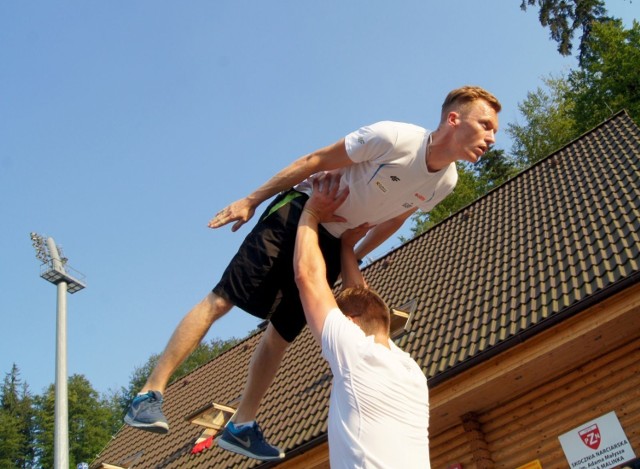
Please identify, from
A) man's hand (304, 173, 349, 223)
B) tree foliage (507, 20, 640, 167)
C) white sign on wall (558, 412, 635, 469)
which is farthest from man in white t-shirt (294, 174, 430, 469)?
tree foliage (507, 20, 640, 167)

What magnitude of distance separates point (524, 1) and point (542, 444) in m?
27.4

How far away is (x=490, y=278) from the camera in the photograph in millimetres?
11227

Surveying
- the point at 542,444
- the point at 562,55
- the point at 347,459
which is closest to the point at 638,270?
the point at 542,444

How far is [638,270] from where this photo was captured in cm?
799

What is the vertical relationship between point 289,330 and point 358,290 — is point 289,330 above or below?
above

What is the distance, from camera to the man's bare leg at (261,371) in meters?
4.33

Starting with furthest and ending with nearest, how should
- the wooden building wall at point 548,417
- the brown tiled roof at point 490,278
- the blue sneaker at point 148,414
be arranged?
the brown tiled roof at point 490,278 < the wooden building wall at point 548,417 < the blue sneaker at point 148,414

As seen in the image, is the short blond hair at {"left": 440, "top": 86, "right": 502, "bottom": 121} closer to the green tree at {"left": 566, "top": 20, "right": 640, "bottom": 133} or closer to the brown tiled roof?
the brown tiled roof

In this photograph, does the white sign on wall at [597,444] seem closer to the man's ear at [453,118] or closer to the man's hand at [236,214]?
the man's ear at [453,118]

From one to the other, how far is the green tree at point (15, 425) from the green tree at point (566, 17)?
111 feet

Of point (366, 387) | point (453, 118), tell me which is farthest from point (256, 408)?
point (453, 118)

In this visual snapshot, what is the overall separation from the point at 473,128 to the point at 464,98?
7.1 inches

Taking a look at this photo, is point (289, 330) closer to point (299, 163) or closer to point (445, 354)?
point (299, 163)

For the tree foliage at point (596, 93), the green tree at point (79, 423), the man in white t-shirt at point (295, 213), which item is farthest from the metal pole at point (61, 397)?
the green tree at point (79, 423)
